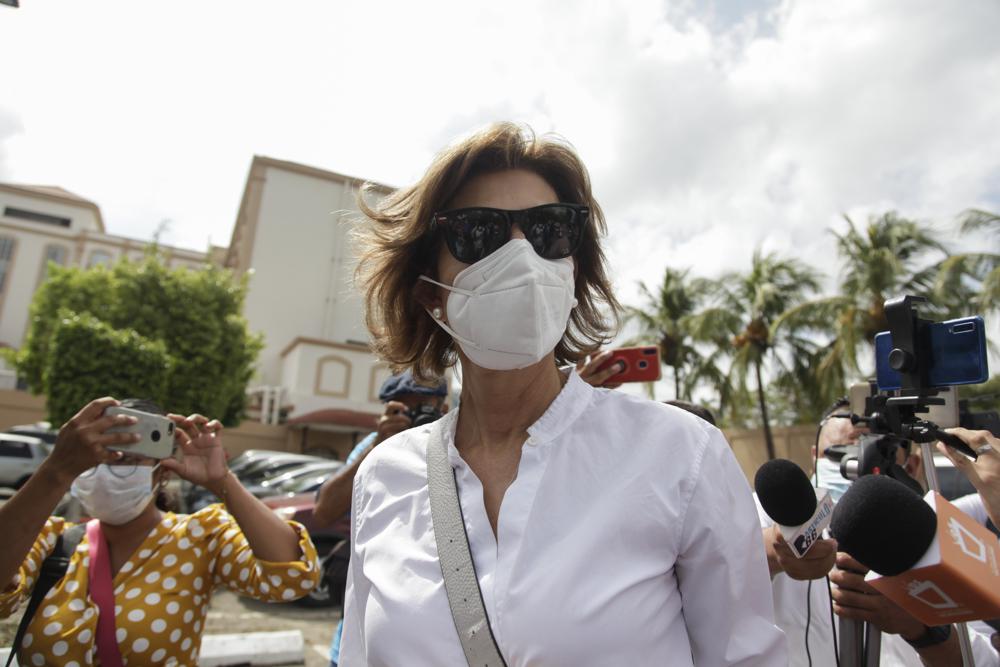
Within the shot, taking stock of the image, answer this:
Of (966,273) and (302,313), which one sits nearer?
(966,273)

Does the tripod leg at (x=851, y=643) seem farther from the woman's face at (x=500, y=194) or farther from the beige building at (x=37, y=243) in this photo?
the beige building at (x=37, y=243)

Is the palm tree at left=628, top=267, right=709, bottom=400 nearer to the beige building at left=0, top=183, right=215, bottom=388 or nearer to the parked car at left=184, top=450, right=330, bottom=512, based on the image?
the parked car at left=184, top=450, right=330, bottom=512

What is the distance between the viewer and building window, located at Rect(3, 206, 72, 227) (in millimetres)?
55719

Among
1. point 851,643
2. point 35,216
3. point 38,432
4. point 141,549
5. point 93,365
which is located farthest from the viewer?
point 35,216

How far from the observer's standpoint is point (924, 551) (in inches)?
55.1

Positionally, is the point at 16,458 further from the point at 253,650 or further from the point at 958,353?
the point at 958,353

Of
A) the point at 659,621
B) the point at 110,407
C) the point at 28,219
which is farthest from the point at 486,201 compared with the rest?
the point at 28,219

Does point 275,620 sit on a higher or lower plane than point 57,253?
lower

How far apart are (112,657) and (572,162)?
2365 millimetres

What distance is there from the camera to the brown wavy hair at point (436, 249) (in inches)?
72.3

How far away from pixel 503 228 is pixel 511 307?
22 centimetres

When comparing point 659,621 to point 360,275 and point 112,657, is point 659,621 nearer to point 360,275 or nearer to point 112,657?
Answer: point 360,275

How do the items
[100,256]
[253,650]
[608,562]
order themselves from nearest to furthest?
1. [608,562]
2. [253,650]
3. [100,256]

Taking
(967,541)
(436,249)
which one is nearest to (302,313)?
(436,249)
